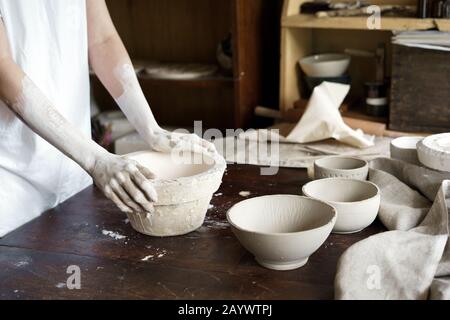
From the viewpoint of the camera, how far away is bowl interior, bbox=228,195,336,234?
3.82 ft

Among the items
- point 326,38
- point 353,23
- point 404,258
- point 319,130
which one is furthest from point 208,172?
point 326,38

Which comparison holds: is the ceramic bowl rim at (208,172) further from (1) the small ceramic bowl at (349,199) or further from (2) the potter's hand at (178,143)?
(1) the small ceramic bowl at (349,199)

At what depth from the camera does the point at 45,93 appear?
4.68ft

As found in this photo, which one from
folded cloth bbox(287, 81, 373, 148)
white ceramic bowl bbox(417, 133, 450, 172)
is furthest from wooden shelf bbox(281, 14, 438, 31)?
white ceramic bowl bbox(417, 133, 450, 172)

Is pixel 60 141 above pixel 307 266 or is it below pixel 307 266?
above

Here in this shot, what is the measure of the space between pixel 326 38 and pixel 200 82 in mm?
547

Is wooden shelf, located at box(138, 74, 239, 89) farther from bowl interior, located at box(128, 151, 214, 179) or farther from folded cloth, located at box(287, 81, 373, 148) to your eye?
bowl interior, located at box(128, 151, 214, 179)

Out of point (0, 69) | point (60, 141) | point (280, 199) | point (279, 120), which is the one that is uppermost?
point (0, 69)

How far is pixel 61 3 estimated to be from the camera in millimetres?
1450

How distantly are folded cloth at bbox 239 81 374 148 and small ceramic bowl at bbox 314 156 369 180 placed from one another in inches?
16.8

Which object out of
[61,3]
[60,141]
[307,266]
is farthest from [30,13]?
[307,266]

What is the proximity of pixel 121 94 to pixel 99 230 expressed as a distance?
35 cm

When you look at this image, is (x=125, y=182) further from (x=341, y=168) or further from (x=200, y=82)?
(x=200, y=82)

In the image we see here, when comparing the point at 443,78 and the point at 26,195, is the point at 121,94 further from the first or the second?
the point at 443,78
